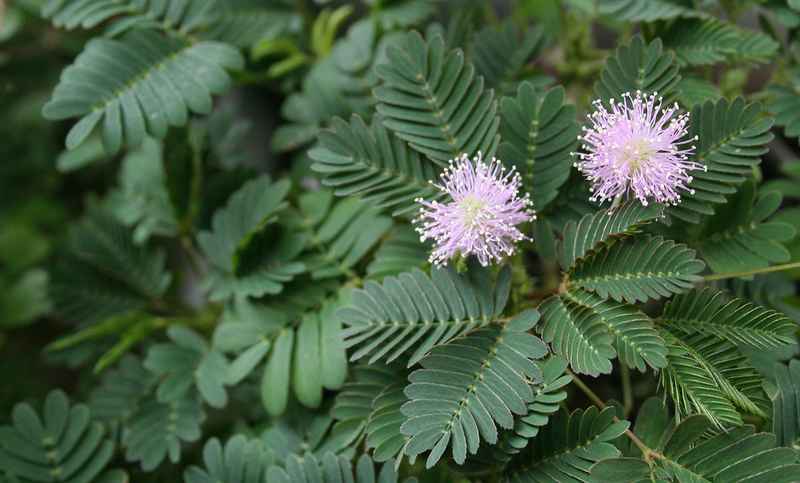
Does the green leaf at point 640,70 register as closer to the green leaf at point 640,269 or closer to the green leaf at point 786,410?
the green leaf at point 640,269

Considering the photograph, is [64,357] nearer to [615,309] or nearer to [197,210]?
[197,210]

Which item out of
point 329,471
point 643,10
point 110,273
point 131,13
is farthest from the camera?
point 110,273

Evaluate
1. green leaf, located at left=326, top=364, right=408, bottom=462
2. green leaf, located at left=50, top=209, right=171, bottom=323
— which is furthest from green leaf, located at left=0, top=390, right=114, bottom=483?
green leaf, located at left=326, top=364, right=408, bottom=462

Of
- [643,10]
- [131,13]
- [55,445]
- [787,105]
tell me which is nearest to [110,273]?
[55,445]

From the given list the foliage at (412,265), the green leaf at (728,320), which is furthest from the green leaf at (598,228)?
the green leaf at (728,320)

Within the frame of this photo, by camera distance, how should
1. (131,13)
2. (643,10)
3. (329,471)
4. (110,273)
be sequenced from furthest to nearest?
(110,273), (131,13), (643,10), (329,471)

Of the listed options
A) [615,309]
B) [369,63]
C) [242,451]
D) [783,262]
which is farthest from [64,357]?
[783,262]

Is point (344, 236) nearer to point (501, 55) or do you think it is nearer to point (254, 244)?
point (254, 244)
